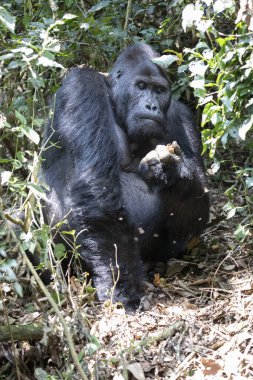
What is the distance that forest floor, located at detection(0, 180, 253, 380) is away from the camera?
11.2 feet

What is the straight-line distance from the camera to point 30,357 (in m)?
3.55

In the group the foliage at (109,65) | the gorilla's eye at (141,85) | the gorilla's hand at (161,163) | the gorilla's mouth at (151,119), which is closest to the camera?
the foliage at (109,65)

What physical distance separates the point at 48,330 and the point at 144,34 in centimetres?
371

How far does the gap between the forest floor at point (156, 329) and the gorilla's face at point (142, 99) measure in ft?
Result: 3.37

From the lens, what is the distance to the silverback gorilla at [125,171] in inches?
185

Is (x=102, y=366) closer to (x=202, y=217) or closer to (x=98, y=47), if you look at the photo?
(x=202, y=217)

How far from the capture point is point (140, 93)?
5.24m

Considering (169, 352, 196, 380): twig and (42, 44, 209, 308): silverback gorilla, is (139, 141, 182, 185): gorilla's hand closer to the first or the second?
(42, 44, 209, 308): silverback gorilla

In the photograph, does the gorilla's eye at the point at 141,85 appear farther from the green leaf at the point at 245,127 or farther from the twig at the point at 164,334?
the twig at the point at 164,334

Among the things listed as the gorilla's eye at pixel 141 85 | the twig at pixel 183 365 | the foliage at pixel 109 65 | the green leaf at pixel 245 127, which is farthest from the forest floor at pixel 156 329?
the gorilla's eye at pixel 141 85

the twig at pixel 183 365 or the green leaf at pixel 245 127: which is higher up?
the green leaf at pixel 245 127

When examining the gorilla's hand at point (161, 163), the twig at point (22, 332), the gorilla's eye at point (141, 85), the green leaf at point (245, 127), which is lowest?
the gorilla's hand at point (161, 163)

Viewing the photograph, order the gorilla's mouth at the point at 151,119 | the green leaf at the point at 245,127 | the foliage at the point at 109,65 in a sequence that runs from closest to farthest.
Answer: the foliage at the point at 109,65, the green leaf at the point at 245,127, the gorilla's mouth at the point at 151,119

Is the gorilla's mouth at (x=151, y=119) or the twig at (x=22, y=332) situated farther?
the gorilla's mouth at (x=151, y=119)
